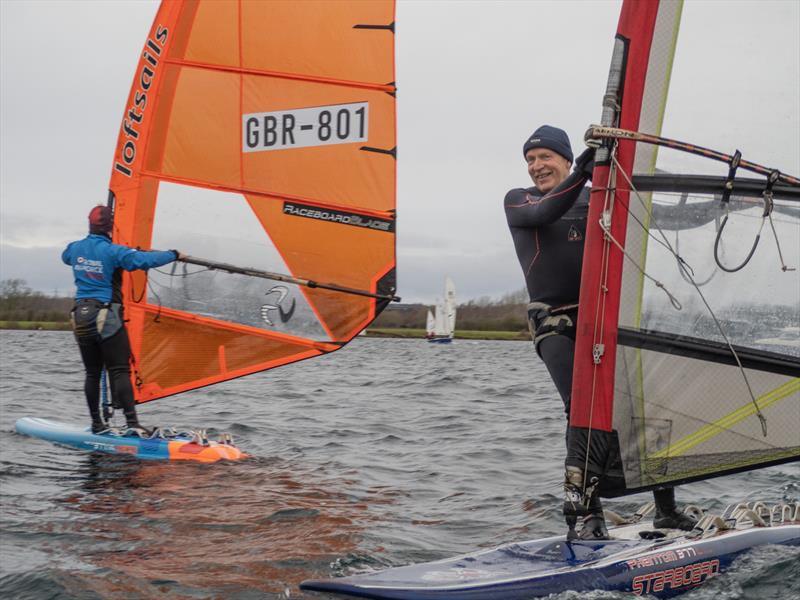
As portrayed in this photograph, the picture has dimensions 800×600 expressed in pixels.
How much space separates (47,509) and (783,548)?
3.88 meters

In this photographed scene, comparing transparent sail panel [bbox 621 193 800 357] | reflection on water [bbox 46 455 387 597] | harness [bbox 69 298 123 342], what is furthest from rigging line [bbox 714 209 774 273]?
harness [bbox 69 298 123 342]

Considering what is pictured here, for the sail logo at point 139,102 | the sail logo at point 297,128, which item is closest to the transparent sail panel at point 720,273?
the sail logo at point 297,128

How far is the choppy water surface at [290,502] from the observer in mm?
4043

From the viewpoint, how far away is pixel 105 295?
24.3 feet

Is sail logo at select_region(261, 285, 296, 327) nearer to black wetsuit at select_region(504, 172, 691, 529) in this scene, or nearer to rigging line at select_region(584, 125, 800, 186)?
black wetsuit at select_region(504, 172, 691, 529)

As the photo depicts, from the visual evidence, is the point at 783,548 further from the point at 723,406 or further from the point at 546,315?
the point at 546,315

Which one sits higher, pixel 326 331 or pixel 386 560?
pixel 326 331

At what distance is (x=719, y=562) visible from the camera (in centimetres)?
401

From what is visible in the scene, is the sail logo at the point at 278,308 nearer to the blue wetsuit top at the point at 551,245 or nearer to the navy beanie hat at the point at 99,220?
the navy beanie hat at the point at 99,220

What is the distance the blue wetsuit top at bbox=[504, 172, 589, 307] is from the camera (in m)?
4.36

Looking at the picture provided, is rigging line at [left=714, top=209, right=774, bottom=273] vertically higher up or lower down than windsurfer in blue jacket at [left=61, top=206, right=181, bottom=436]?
higher up

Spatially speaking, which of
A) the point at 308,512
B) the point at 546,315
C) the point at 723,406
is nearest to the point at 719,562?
the point at 723,406

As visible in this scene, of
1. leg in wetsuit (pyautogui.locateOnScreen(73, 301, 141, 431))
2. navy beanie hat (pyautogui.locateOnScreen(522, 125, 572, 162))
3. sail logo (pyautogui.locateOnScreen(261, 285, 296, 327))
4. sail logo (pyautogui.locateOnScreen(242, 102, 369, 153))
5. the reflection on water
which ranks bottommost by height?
the reflection on water

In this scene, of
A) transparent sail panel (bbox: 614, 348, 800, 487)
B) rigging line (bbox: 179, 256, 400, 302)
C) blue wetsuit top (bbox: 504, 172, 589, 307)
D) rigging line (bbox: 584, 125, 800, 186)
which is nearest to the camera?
rigging line (bbox: 584, 125, 800, 186)
